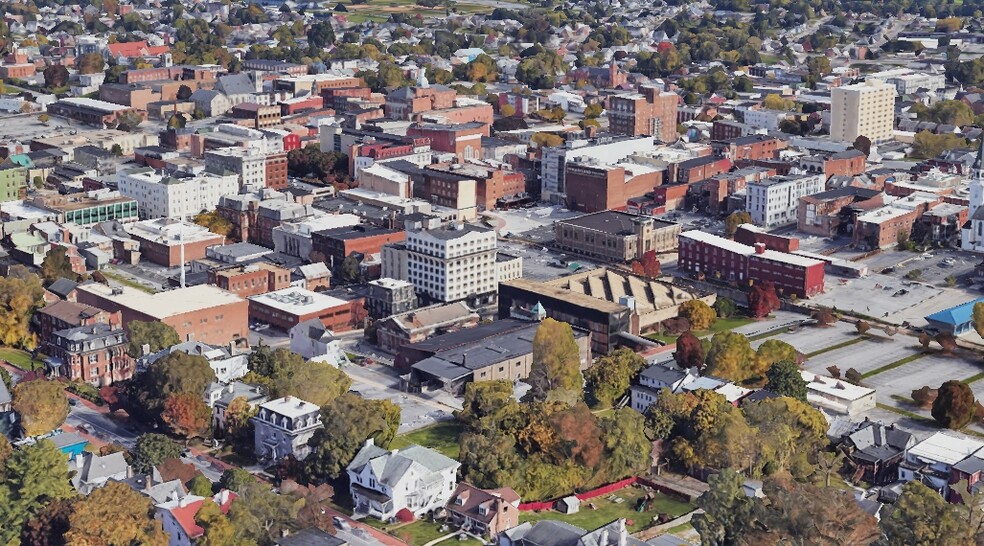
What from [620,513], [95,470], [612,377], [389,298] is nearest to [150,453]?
[95,470]

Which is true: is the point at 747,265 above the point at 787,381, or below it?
above

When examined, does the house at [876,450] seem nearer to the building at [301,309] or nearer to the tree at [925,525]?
the tree at [925,525]

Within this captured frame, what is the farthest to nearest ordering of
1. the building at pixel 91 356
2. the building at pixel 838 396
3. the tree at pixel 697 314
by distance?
the tree at pixel 697 314, the building at pixel 91 356, the building at pixel 838 396

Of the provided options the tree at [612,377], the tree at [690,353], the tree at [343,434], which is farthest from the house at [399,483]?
the tree at [690,353]

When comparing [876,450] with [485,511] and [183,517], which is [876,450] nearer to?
[485,511]

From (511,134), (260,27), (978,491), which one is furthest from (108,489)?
(260,27)

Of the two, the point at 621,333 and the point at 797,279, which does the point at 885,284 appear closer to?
the point at 797,279

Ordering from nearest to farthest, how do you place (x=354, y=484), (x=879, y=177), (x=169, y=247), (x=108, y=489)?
1. (x=108, y=489)
2. (x=354, y=484)
3. (x=169, y=247)
4. (x=879, y=177)
